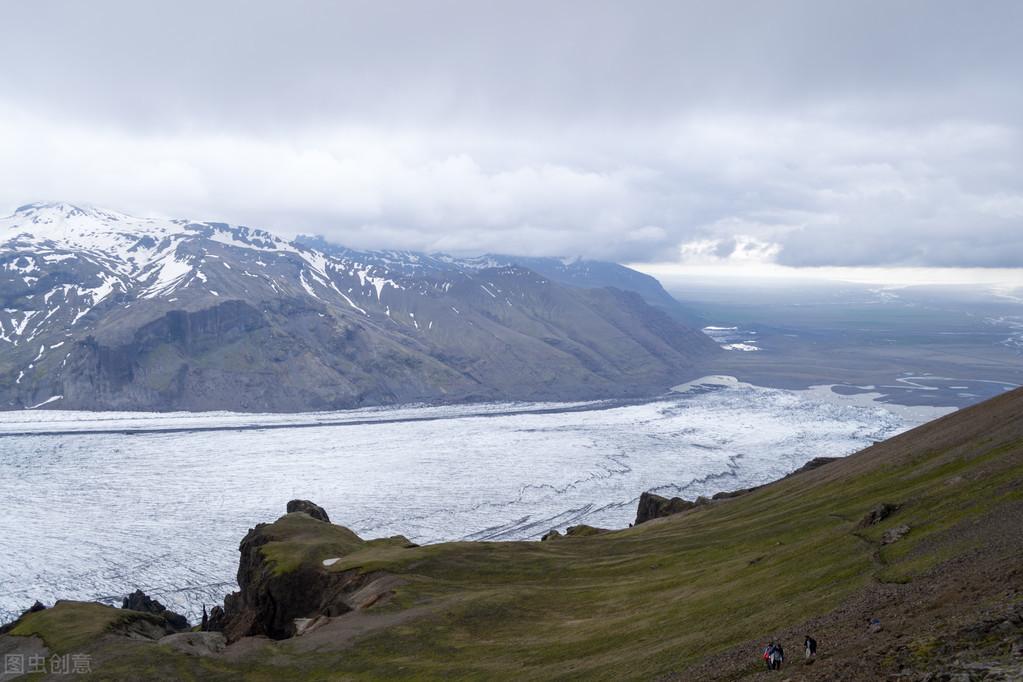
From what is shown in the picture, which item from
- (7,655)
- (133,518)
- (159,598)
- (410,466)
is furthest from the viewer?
(410,466)

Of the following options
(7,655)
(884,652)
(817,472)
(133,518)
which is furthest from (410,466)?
(884,652)

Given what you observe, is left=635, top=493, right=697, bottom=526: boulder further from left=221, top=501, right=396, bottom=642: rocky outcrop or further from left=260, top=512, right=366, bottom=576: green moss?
left=221, top=501, right=396, bottom=642: rocky outcrop

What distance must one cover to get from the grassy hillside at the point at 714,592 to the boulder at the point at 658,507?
2796cm

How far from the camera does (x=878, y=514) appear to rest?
52.1 metres

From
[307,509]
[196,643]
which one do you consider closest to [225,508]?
[307,509]

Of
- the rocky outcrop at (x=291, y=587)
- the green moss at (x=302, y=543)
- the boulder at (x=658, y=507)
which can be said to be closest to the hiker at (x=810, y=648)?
the rocky outcrop at (x=291, y=587)

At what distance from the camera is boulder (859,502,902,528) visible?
51781mm

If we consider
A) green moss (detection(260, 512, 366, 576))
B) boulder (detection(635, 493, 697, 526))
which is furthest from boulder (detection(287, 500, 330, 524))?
boulder (detection(635, 493, 697, 526))

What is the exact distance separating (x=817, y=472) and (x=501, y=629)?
2158 inches

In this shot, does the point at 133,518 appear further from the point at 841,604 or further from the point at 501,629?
the point at 841,604

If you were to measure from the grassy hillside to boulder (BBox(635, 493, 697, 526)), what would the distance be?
91.7ft

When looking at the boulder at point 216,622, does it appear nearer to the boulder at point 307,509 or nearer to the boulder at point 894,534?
the boulder at point 307,509

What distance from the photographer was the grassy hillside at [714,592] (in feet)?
109

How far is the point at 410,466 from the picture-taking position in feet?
652
